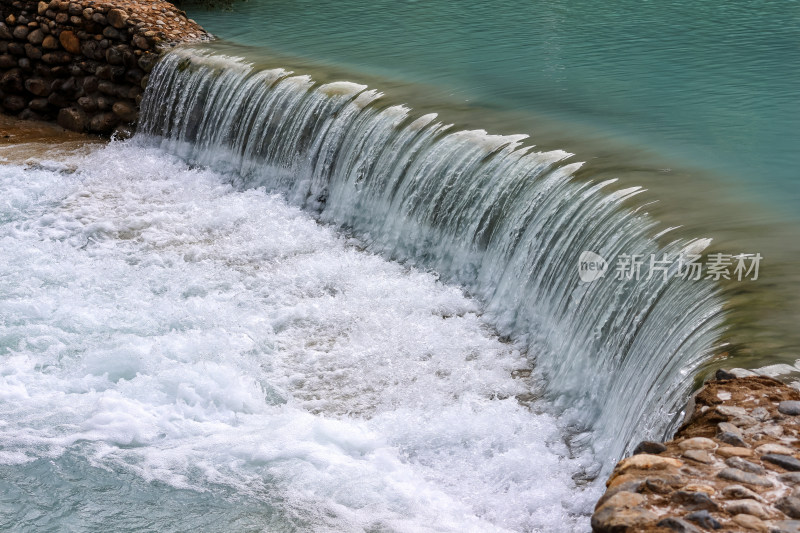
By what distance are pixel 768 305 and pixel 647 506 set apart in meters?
2.20

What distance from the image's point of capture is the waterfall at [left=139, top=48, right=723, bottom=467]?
5750mm

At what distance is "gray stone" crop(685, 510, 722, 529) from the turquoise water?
3.89 m

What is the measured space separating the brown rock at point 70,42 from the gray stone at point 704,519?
37.9 ft

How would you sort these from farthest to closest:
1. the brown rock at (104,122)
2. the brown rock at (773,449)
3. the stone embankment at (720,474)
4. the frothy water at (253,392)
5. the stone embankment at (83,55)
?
the brown rock at (104,122) < the stone embankment at (83,55) < the frothy water at (253,392) < the brown rock at (773,449) < the stone embankment at (720,474)

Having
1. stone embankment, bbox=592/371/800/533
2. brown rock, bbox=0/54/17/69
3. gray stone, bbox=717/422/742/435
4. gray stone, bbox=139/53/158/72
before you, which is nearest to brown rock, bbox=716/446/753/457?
stone embankment, bbox=592/371/800/533

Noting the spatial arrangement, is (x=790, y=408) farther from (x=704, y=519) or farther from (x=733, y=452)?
(x=704, y=519)

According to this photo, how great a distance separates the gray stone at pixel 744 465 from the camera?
3.79 m

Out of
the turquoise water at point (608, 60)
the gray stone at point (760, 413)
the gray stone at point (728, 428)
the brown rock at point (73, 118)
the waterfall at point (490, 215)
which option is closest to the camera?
the gray stone at point (728, 428)

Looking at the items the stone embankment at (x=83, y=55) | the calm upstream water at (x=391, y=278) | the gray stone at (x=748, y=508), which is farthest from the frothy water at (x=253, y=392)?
the stone embankment at (x=83, y=55)

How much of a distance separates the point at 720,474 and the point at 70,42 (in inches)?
451

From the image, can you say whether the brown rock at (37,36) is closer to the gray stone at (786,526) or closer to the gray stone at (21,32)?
the gray stone at (21,32)

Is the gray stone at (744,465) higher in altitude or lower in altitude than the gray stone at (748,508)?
higher

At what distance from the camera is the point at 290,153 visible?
34.7 feet
